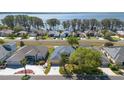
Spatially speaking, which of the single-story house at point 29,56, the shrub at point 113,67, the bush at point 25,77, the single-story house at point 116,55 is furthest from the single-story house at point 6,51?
the single-story house at point 116,55

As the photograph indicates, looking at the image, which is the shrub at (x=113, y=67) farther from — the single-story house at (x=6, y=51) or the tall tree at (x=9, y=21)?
the tall tree at (x=9, y=21)

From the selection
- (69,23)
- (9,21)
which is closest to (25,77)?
(9,21)

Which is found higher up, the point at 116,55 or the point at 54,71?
the point at 116,55

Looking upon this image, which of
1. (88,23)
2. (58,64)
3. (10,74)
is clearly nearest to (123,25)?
(88,23)

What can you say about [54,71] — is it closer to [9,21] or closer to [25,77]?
[25,77]

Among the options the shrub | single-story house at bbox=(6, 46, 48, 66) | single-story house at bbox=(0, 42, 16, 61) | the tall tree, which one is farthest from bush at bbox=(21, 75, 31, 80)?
the tall tree

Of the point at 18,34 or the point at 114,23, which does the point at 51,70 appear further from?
the point at 114,23

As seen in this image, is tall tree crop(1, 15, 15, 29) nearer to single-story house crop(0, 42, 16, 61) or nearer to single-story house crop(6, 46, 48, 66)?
single-story house crop(0, 42, 16, 61)

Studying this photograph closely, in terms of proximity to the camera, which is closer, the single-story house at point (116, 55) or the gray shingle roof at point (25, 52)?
the single-story house at point (116, 55)

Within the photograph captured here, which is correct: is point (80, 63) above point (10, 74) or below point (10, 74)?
above
